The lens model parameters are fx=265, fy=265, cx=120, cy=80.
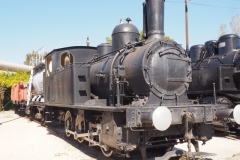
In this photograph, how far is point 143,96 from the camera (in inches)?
214

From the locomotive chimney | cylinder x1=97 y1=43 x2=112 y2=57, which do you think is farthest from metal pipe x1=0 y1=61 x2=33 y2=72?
the locomotive chimney

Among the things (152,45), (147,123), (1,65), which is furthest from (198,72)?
(1,65)

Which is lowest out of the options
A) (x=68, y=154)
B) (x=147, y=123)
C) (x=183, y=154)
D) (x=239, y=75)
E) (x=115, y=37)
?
(x=68, y=154)

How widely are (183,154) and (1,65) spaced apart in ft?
72.0

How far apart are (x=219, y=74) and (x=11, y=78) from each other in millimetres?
24223

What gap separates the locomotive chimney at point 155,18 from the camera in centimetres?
596

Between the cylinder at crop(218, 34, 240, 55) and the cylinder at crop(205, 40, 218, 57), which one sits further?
the cylinder at crop(205, 40, 218, 57)

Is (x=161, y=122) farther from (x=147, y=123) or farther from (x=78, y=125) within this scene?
(x=78, y=125)

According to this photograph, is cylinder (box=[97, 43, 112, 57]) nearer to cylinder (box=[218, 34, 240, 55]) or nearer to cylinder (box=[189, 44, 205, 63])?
cylinder (box=[218, 34, 240, 55])

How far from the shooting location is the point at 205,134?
5.69 meters

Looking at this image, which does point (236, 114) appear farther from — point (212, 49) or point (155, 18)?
point (212, 49)

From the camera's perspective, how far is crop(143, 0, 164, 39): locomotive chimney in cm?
596

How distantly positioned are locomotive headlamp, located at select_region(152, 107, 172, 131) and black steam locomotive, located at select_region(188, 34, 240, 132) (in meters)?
4.58

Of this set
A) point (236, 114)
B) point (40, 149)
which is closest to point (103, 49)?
point (40, 149)
